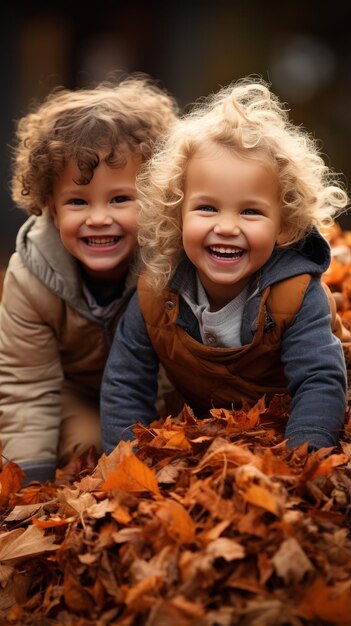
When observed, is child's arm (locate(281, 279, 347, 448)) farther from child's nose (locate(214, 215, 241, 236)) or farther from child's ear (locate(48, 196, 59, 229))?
child's ear (locate(48, 196, 59, 229))

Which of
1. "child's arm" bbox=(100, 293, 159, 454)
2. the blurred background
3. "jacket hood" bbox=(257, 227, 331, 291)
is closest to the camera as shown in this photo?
"jacket hood" bbox=(257, 227, 331, 291)

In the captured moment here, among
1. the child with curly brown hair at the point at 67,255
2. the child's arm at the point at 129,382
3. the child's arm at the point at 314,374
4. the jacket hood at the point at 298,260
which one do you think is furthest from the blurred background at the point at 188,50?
the child's arm at the point at 314,374

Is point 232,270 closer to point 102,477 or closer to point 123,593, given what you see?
point 102,477

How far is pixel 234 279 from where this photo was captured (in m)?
2.63

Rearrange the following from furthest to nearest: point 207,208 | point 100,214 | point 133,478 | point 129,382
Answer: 1. point 100,214
2. point 129,382
3. point 207,208
4. point 133,478

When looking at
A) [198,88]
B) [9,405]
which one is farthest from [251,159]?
[198,88]

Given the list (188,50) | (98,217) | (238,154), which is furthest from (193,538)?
(188,50)

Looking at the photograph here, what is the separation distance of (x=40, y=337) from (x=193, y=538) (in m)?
1.57

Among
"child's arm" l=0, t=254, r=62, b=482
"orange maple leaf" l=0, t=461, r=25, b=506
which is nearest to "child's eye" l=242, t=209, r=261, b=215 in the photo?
"child's arm" l=0, t=254, r=62, b=482

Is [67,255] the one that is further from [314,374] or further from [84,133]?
[314,374]

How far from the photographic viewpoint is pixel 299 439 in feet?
7.90

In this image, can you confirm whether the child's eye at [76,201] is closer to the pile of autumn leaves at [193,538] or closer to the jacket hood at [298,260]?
the jacket hood at [298,260]

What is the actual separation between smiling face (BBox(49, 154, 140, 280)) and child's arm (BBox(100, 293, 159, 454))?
0.27 meters

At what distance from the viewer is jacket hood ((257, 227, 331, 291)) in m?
2.65
